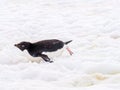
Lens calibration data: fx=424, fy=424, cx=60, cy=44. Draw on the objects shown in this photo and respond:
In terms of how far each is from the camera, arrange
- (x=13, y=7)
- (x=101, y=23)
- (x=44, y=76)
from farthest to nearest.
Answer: (x=13, y=7), (x=101, y=23), (x=44, y=76)

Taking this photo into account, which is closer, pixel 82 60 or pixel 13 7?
pixel 82 60

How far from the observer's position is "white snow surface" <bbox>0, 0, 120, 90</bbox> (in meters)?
3.99

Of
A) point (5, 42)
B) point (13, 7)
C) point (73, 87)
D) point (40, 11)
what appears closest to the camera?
point (73, 87)

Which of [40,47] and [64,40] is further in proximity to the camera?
[64,40]

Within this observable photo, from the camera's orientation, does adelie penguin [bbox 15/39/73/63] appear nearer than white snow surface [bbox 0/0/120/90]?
No

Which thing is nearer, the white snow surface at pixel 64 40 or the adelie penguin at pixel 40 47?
the white snow surface at pixel 64 40

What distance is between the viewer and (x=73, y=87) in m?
3.82

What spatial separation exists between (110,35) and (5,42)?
4.84 ft

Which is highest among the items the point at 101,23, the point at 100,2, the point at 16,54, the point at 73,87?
the point at 100,2

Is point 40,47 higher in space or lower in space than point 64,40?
lower

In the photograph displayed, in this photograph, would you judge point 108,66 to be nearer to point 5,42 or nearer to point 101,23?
point 5,42

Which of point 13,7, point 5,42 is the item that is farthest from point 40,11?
point 5,42

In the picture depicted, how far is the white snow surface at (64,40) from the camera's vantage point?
3992 mm

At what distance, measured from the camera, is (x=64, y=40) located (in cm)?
608
